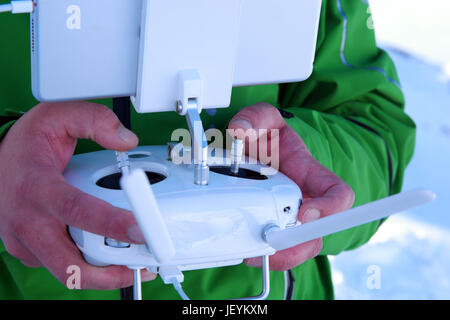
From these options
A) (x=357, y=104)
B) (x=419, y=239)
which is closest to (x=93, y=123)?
(x=357, y=104)

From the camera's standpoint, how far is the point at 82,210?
0.46 metres

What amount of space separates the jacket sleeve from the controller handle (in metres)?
0.50

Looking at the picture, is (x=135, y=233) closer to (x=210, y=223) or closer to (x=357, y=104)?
(x=210, y=223)

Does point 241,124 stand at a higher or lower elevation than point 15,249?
higher

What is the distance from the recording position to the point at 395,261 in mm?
1681

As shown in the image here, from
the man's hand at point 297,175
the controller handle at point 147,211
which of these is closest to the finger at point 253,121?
the man's hand at point 297,175

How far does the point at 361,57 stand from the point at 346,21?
3.2 inches

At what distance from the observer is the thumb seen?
0.52 m

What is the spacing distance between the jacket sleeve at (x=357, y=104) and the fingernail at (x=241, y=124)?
10.7 inches

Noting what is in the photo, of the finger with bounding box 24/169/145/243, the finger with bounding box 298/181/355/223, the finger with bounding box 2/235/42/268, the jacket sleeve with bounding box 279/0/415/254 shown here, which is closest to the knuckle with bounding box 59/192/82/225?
the finger with bounding box 24/169/145/243

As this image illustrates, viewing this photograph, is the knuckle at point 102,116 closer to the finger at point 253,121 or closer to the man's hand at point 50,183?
the man's hand at point 50,183

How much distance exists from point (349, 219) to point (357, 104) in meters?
0.59

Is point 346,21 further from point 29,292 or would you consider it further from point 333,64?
point 29,292

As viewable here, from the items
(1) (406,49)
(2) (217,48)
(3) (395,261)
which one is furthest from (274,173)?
(1) (406,49)
